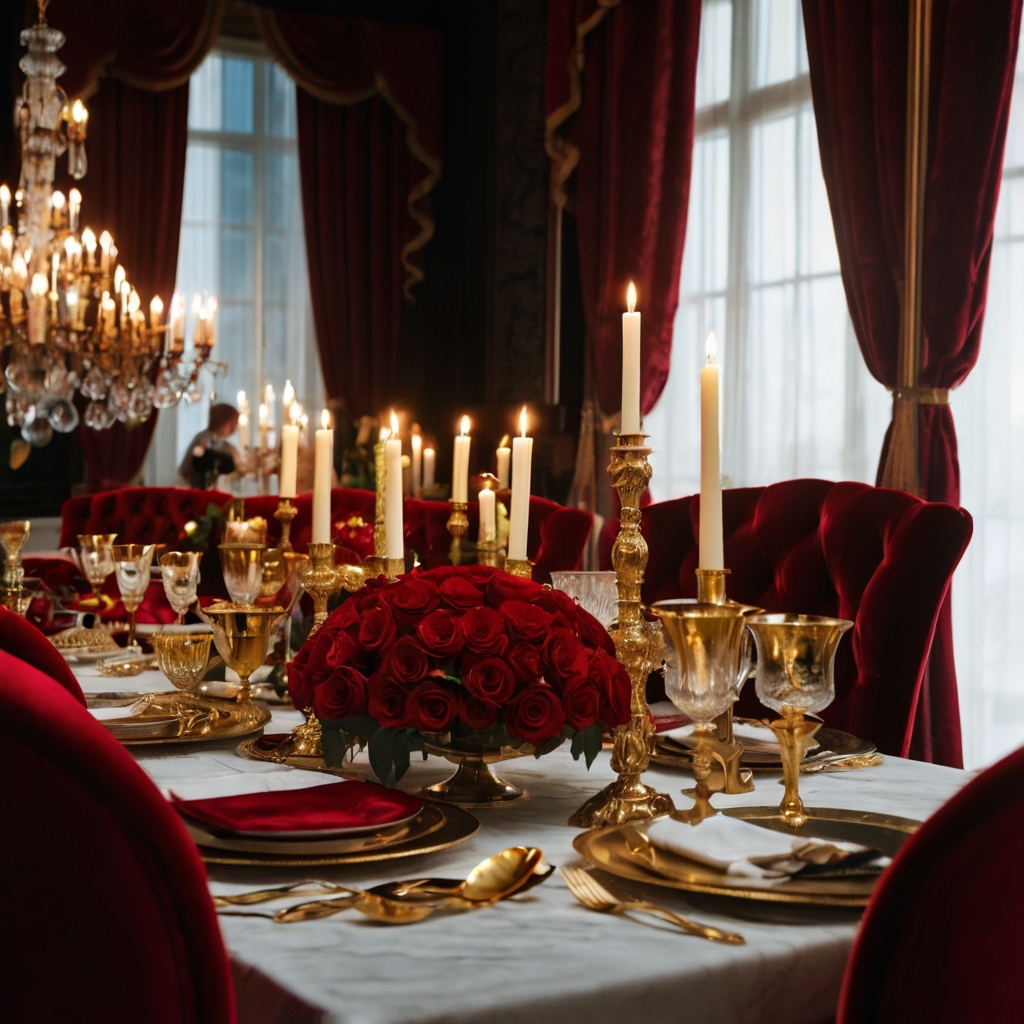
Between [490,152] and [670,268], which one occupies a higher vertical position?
[490,152]

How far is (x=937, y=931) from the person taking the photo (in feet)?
2.45

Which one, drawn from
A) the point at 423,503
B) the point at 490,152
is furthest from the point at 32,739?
the point at 490,152

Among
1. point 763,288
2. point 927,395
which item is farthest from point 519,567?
point 763,288

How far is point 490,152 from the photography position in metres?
6.04

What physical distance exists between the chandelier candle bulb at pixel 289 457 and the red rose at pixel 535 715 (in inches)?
24.7

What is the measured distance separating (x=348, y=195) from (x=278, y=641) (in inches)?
196

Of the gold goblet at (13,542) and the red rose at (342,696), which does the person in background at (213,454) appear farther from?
the red rose at (342,696)

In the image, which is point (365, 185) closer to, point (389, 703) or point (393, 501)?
point (393, 501)

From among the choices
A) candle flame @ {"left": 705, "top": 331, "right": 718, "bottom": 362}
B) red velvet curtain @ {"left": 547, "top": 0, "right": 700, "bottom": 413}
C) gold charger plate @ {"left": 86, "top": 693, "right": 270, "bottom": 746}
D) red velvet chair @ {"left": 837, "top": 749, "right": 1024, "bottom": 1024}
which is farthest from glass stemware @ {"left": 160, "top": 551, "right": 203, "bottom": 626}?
red velvet curtain @ {"left": 547, "top": 0, "right": 700, "bottom": 413}

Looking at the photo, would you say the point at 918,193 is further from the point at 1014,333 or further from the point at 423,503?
the point at 423,503

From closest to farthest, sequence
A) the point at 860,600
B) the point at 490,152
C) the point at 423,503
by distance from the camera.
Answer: the point at 860,600
the point at 423,503
the point at 490,152

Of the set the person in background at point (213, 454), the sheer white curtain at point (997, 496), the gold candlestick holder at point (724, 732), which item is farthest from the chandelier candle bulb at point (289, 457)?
the person in background at point (213, 454)

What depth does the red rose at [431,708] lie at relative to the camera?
3.59 ft

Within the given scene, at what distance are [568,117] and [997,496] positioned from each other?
2.53 m
